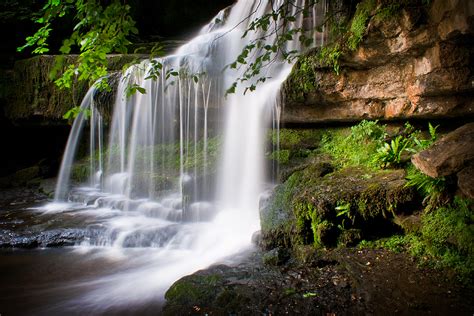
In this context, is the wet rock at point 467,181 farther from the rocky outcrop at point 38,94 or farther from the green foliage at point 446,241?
the rocky outcrop at point 38,94

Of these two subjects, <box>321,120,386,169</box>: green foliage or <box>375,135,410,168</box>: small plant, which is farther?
<box>321,120,386,169</box>: green foliage

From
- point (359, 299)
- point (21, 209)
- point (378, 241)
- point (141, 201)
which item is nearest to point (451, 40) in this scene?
point (378, 241)

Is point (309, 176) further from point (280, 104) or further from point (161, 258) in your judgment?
point (161, 258)

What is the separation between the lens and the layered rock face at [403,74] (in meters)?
5.33

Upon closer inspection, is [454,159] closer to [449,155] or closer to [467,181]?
[449,155]

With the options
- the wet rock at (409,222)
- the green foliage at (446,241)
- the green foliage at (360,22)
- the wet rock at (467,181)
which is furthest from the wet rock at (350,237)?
the green foliage at (360,22)

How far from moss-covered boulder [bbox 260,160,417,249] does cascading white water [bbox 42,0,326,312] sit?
2.99 ft

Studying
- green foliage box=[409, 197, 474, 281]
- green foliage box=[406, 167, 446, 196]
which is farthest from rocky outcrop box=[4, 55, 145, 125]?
green foliage box=[409, 197, 474, 281]

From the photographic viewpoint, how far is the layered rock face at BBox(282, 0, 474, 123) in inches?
210

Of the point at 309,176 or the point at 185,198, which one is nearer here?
the point at 309,176

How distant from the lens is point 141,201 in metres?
8.88

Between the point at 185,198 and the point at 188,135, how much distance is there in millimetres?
2194

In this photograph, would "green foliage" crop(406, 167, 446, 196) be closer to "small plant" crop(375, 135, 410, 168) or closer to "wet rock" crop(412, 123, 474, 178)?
"wet rock" crop(412, 123, 474, 178)

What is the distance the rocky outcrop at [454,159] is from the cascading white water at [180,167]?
302cm
